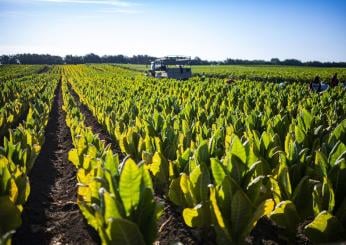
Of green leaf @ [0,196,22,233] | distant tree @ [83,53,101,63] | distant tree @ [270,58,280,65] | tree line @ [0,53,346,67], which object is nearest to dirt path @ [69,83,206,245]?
green leaf @ [0,196,22,233]

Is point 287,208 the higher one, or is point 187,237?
point 287,208

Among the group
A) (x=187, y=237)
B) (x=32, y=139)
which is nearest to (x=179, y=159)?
(x=187, y=237)

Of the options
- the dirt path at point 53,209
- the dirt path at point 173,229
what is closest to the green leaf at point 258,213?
the dirt path at point 173,229

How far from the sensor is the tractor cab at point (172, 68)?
26.5 metres

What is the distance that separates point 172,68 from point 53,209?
23.5m

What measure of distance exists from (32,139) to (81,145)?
4.56 ft

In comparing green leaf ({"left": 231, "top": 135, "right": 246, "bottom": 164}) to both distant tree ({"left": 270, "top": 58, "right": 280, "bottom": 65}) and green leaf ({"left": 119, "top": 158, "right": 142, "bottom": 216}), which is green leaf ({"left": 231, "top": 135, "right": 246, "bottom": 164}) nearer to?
green leaf ({"left": 119, "top": 158, "right": 142, "bottom": 216})

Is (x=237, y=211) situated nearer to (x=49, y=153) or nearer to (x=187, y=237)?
(x=187, y=237)

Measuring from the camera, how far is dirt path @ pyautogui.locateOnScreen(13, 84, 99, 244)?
344 centimetres

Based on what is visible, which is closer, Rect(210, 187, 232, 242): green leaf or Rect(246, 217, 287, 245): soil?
Rect(210, 187, 232, 242): green leaf

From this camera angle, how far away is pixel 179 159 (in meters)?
3.60

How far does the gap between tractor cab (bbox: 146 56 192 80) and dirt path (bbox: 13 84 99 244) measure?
1991 cm

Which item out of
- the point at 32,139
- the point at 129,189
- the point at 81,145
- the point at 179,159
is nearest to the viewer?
the point at 129,189

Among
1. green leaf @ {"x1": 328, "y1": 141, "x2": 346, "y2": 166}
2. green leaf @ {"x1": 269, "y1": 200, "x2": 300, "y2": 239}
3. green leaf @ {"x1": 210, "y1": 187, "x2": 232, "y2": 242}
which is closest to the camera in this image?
green leaf @ {"x1": 210, "y1": 187, "x2": 232, "y2": 242}
